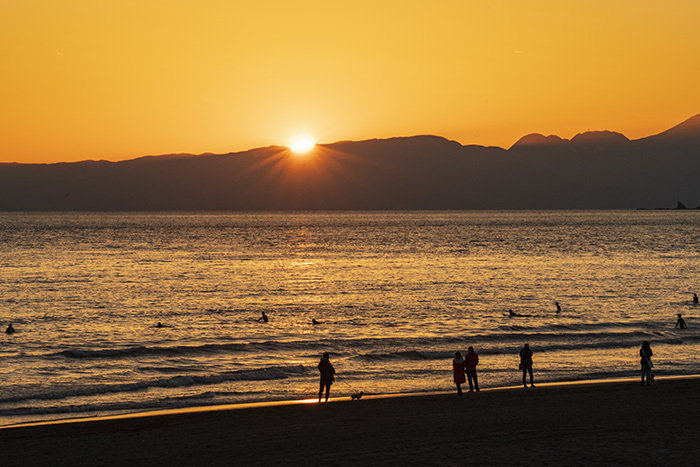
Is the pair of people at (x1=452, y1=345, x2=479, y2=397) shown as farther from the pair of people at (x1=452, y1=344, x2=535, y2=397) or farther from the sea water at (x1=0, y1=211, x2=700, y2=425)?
the sea water at (x1=0, y1=211, x2=700, y2=425)

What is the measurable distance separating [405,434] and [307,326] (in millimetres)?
23302

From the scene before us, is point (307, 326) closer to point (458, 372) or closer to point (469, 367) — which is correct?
point (469, 367)

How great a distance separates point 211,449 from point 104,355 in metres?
16.5

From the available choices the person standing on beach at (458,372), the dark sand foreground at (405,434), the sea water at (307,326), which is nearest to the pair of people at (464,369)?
the person standing on beach at (458,372)

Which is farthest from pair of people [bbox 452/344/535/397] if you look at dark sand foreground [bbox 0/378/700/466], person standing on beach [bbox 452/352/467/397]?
dark sand foreground [bbox 0/378/700/466]

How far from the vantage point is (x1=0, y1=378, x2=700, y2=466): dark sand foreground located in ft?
49.4

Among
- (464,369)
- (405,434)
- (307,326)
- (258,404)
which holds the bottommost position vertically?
(307,326)

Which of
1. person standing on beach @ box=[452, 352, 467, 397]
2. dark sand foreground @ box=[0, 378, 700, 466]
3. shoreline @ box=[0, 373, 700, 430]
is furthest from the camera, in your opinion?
person standing on beach @ box=[452, 352, 467, 397]

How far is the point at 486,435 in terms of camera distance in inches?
664

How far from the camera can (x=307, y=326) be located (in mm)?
40156

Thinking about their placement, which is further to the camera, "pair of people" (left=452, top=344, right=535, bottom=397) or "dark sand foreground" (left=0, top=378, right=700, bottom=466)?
"pair of people" (left=452, top=344, right=535, bottom=397)

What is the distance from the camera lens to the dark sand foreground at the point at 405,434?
1505 cm

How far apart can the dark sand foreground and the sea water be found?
315 centimetres

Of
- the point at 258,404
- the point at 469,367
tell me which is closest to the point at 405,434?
the point at 469,367
